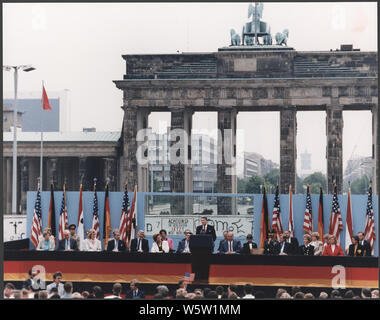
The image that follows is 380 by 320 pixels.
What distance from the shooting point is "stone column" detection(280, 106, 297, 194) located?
57.7 m

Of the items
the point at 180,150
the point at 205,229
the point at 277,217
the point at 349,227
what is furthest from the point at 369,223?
the point at 180,150

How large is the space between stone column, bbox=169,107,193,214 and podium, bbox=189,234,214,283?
42.5 meters

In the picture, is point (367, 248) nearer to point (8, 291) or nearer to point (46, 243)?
point (46, 243)

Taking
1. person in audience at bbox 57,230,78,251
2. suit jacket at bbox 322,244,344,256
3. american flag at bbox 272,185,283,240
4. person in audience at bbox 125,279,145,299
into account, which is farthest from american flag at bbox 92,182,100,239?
person in audience at bbox 125,279,145,299

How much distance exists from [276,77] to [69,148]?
738 inches

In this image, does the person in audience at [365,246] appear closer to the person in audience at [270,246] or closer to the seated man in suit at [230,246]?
the person in audience at [270,246]

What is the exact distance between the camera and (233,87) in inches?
2313

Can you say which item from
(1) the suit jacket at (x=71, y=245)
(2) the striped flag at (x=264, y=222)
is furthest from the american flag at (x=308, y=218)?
(1) the suit jacket at (x=71, y=245)

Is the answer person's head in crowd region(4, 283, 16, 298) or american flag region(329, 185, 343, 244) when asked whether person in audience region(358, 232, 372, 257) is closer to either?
american flag region(329, 185, 343, 244)

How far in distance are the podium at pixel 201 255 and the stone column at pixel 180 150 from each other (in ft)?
140

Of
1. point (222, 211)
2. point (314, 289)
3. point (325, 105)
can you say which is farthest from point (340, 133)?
point (314, 289)

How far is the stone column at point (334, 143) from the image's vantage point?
190 ft
